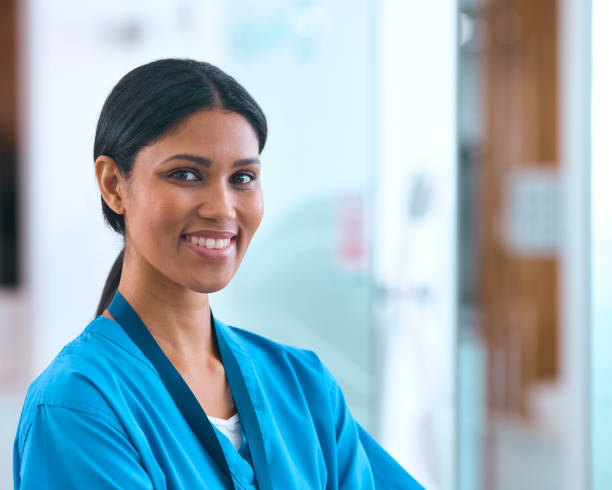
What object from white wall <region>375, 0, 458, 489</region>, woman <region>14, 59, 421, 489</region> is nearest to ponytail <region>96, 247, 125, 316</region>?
woman <region>14, 59, 421, 489</region>

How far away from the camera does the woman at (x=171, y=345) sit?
0.85m

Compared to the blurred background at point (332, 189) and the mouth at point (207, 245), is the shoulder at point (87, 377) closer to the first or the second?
the mouth at point (207, 245)

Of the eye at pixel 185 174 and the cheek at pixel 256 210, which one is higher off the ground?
the eye at pixel 185 174

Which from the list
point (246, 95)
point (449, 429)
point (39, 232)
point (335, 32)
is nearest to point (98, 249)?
point (39, 232)

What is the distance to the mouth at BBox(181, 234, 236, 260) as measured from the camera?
38.2 inches

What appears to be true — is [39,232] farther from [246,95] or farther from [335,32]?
[246,95]

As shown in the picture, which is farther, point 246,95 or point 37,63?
point 37,63

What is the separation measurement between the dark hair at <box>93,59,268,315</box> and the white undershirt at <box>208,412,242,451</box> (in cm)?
34

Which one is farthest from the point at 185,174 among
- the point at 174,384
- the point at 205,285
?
the point at 174,384

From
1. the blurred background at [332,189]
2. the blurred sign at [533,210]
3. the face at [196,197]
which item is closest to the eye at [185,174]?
the face at [196,197]

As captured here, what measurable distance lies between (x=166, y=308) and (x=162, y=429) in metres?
0.17

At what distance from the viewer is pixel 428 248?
8.77ft

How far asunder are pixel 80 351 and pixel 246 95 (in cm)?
38

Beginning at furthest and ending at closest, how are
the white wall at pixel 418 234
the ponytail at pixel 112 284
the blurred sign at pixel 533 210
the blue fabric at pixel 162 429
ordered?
the blurred sign at pixel 533 210
the white wall at pixel 418 234
the ponytail at pixel 112 284
the blue fabric at pixel 162 429
